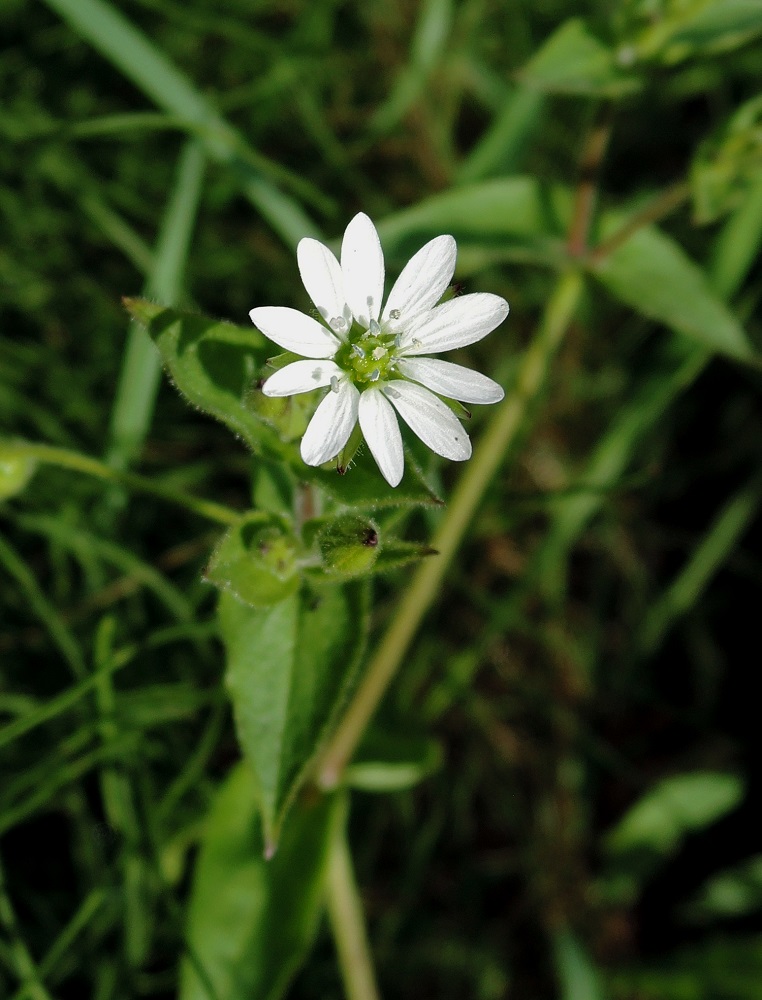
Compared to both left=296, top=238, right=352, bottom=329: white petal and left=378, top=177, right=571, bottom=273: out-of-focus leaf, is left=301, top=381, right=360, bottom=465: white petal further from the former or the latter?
left=378, top=177, right=571, bottom=273: out-of-focus leaf

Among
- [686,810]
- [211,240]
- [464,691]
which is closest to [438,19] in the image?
[211,240]

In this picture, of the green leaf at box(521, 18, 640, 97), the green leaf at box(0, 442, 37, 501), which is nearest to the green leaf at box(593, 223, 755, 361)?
the green leaf at box(521, 18, 640, 97)

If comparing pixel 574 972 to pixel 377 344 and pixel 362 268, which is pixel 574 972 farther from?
pixel 362 268

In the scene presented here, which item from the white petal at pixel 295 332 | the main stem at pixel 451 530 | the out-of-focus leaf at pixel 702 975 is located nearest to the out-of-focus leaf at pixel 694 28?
the main stem at pixel 451 530

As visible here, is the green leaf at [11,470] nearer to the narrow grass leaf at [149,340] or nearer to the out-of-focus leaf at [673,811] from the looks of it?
the narrow grass leaf at [149,340]

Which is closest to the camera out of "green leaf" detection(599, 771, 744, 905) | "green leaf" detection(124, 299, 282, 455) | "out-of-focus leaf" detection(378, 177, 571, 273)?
"green leaf" detection(124, 299, 282, 455)
